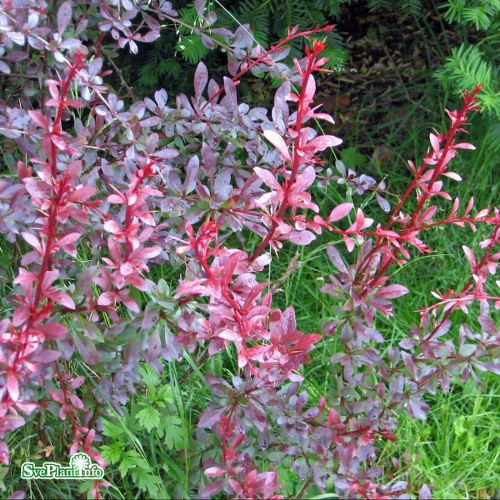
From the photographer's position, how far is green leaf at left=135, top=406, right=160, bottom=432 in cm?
167

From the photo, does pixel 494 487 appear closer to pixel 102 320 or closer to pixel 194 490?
pixel 194 490

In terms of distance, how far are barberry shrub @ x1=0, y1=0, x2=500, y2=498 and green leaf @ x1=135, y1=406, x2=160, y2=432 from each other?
79 millimetres

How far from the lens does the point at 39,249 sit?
132 centimetres

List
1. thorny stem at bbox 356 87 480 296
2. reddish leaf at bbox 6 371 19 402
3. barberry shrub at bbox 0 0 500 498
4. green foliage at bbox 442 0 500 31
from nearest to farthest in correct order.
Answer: reddish leaf at bbox 6 371 19 402
barberry shrub at bbox 0 0 500 498
thorny stem at bbox 356 87 480 296
green foliage at bbox 442 0 500 31

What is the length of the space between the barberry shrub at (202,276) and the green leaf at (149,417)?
0.08 meters

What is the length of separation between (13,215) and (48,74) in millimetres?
593

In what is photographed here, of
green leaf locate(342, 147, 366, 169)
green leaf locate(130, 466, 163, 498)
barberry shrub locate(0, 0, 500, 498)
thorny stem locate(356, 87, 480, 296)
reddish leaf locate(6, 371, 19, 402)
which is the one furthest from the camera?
green leaf locate(342, 147, 366, 169)

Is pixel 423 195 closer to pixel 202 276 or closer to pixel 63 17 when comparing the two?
pixel 202 276

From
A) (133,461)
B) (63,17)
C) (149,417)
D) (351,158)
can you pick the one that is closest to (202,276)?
(149,417)

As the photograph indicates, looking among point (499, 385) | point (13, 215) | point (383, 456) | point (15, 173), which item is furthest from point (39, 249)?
point (499, 385)

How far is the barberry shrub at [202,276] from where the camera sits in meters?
1.37

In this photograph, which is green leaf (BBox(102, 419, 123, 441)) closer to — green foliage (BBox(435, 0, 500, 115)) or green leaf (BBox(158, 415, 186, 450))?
green leaf (BBox(158, 415, 186, 450))

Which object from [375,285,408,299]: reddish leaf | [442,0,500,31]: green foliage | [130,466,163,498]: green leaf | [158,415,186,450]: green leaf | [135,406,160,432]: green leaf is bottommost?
[130,466,163,498]: green leaf

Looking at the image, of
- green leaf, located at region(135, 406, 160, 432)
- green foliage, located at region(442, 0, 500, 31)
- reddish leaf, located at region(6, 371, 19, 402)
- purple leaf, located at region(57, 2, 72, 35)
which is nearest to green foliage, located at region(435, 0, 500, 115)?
green foliage, located at region(442, 0, 500, 31)
